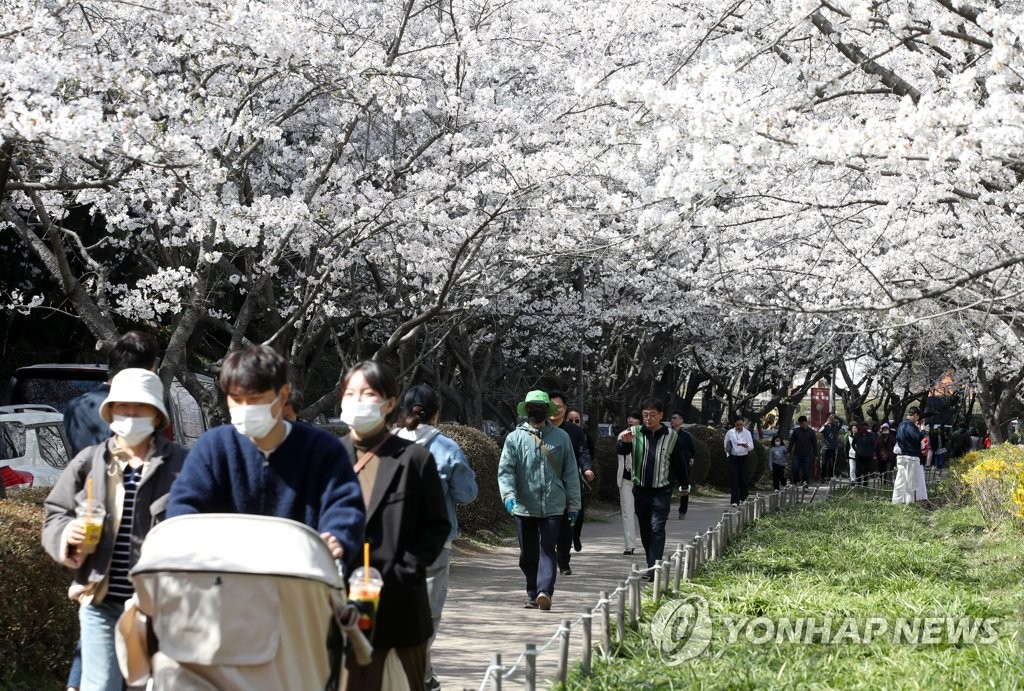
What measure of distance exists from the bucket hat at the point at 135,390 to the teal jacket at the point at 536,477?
4.70 m

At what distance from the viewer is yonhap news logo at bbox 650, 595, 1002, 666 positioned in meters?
7.28

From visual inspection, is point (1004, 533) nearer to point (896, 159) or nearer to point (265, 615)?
point (896, 159)

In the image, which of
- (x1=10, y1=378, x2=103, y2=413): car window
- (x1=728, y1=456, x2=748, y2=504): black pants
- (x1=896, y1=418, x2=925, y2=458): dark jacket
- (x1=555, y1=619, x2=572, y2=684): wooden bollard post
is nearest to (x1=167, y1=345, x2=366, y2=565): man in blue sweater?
(x1=555, y1=619, x2=572, y2=684): wooden bollard post

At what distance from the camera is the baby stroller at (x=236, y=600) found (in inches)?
131

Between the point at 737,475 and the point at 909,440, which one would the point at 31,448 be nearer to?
the point at 737,475

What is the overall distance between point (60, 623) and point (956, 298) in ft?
35.0

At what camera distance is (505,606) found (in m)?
9.62

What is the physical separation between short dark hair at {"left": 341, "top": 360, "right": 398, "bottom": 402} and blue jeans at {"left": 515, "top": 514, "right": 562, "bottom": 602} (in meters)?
4.71

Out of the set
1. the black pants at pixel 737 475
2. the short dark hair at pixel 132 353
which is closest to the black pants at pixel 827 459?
the black pants at pixel 737 475

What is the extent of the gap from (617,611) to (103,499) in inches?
150

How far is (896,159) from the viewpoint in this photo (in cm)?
834

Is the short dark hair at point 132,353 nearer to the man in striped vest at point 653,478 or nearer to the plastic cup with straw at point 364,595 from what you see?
the plastic cup with straw at point 364,595

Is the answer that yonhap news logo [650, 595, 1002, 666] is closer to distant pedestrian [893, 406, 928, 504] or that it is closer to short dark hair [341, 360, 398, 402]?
short dark hair [341, 360, 398, 402]

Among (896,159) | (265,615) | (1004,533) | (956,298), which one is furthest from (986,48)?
(265,615)
